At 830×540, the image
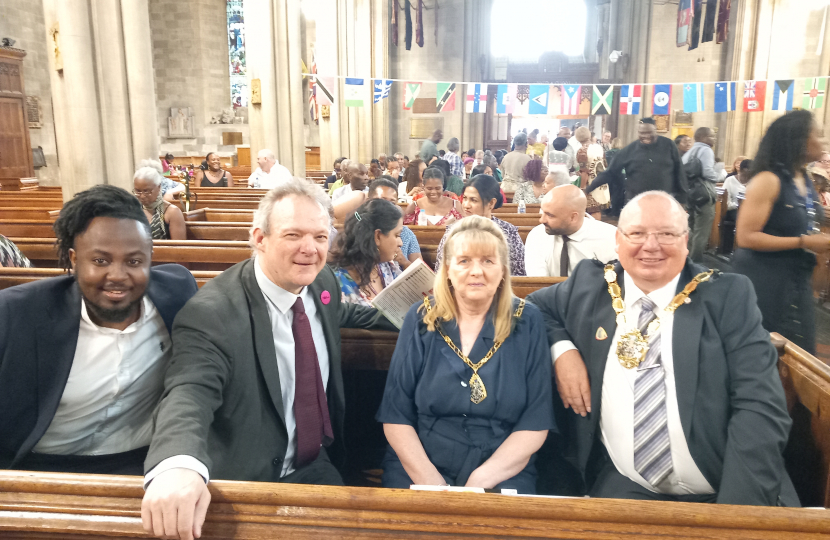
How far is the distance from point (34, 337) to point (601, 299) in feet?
5.59

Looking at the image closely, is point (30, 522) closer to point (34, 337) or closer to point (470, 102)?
point (34, 337)

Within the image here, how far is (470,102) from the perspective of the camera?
46.9ft

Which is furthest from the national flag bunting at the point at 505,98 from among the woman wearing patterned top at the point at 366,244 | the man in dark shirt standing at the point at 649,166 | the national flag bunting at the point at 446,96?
the woman wearing patterned top at the point at 366,244

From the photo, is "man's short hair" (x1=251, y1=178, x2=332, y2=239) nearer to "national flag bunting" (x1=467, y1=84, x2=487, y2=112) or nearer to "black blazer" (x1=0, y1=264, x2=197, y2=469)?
"black blazer" (x1=0, y1=264, x2=197, y2=469)

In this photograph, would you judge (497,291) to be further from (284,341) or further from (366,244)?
(366,244)

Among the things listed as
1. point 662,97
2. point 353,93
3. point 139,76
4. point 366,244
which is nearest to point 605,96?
point 662,97

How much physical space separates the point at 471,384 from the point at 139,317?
1.05 metres

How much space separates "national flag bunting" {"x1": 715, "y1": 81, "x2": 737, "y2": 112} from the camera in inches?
475

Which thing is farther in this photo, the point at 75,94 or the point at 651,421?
the point at 75,94

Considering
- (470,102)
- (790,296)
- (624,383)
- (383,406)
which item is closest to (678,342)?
(624,383)

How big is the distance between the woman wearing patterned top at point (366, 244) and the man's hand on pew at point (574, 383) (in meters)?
1.32

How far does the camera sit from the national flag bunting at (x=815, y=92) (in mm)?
12364

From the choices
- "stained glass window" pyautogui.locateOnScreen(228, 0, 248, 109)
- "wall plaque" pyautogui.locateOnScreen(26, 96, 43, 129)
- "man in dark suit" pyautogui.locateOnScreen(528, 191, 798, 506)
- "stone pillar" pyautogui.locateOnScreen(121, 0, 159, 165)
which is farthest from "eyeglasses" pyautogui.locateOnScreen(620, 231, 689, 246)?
"stained glass window" pyautogui.locateOnScreen(228, 0, 248, 109)

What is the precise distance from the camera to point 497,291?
2.05 metres
